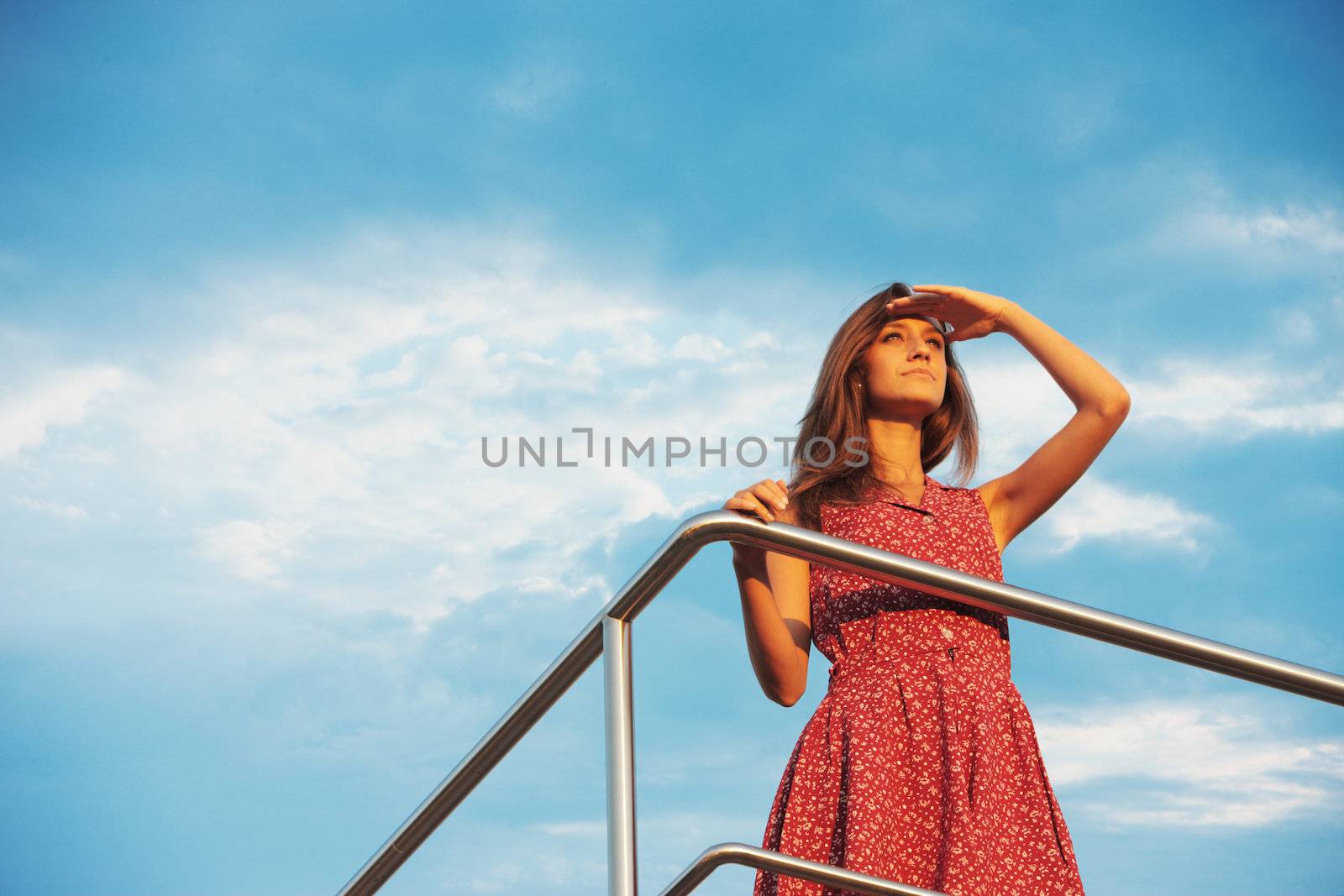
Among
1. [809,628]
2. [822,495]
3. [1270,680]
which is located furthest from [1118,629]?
[822,495]

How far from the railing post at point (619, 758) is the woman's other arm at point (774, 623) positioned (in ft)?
2.08

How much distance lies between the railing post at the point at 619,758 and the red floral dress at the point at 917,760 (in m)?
0.67

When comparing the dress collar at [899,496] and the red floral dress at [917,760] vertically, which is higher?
the dress collar at [899,496]

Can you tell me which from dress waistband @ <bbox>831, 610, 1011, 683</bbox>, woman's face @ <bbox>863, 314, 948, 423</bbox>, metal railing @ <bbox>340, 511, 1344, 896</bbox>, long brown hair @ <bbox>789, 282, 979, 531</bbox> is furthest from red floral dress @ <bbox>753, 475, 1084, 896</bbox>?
metal railing @ <bbox>340, 511, 1344, 896</bbox>

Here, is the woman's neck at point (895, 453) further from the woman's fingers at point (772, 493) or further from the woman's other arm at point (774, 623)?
the woman's fingers at point (772, 493)

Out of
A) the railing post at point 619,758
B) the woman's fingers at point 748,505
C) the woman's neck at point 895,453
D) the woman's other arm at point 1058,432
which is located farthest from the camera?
the woman's neck at point 895,453

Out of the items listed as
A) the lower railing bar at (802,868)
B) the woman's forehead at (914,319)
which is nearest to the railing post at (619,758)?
the lower railing bar at (802,868)

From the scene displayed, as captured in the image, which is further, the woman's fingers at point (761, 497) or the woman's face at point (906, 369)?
the woman's face at point (906, 369)

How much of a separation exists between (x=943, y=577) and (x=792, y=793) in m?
0.82

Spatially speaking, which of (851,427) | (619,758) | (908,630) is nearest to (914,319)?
(851,427)

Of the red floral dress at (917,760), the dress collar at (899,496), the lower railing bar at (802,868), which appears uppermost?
the dress collar at (899,496)

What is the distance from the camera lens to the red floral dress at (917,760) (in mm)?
1819

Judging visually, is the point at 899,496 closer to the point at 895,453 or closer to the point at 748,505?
the point at 895,453

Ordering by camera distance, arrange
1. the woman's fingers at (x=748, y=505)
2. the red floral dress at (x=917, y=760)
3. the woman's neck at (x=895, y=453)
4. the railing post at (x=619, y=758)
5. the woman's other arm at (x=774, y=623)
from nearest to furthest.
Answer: the railing post at (x=619, y=758), the woman's fingers at (x=748, y=505), the red floral dress at (x=917, y=760), the woman's other arm at (x=774, y=623), the woman's neck at (x=895, y=453)
